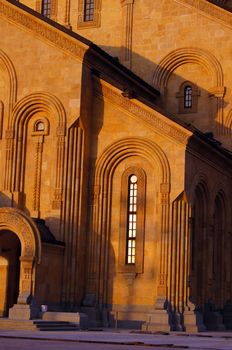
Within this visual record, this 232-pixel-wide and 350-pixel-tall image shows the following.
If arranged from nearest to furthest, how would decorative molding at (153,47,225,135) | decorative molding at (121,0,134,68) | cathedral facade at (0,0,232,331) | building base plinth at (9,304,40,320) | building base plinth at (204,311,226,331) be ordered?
building base plinth at (9,304,40,320)
cathedral facade at (0,0,232,331)
building base plinth at (204,311,226,331)
decorative molding at (153,47,225,135)
decorative molding at (121,0,134,68)

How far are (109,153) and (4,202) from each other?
5.54 meters

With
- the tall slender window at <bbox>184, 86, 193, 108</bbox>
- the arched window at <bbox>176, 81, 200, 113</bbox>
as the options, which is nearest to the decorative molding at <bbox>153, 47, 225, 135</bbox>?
the arched window at <bbox>176, 81, 200, 113</bbox>

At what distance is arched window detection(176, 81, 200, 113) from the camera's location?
49.3 meters

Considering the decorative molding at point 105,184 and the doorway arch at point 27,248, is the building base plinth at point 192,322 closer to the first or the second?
the decorative molding at point 105,184

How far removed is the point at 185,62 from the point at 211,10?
135 inches

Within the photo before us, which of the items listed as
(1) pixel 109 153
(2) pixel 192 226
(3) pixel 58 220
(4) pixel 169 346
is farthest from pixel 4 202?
(4) pixel 169 346

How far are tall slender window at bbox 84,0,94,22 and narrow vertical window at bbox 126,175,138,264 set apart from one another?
16199 mm

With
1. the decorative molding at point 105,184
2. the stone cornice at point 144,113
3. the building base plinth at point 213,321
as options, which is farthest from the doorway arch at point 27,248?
the building base plinth at point 213,321

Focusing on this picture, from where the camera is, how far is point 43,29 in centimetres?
4100

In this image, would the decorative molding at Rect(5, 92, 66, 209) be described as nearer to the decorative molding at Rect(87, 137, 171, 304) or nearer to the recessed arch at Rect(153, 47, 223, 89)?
the decorative molding at Rect(87, 137, 171, 304)

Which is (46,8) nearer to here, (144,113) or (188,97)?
(188,97)

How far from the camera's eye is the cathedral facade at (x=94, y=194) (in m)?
38.0

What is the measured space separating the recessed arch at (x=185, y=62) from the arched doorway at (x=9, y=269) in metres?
15.4

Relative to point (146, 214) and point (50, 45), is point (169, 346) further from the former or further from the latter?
point (50, 45)
